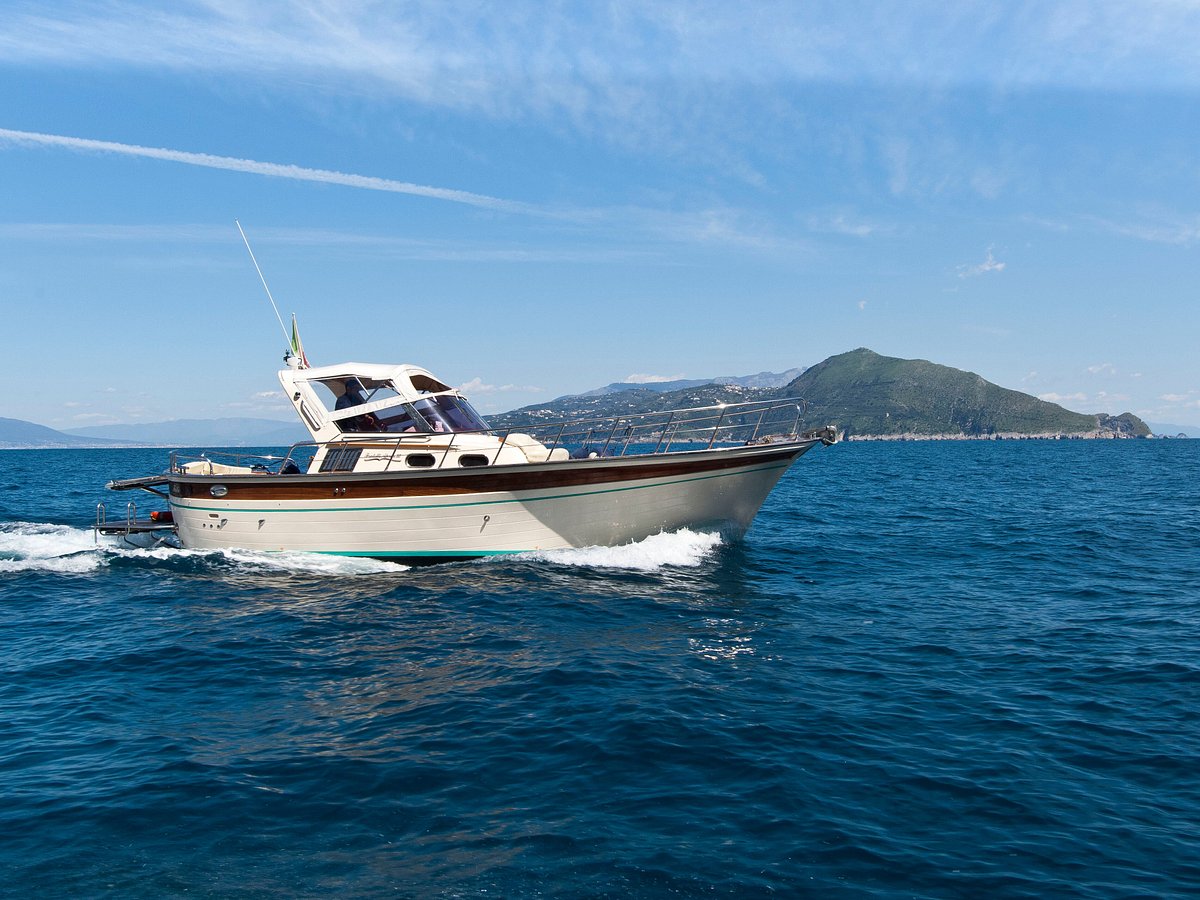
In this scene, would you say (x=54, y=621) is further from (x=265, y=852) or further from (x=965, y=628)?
(x=965, y=628)

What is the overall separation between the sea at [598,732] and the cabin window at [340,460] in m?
2.26

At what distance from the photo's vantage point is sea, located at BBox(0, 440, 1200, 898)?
527cm

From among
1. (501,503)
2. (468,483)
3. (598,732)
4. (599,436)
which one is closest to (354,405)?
(468,483)

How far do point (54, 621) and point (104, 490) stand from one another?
35839mm

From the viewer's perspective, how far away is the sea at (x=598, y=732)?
17.3 ft

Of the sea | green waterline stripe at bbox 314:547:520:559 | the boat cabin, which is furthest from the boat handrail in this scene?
the sea

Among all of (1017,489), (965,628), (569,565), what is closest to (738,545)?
(569,565)

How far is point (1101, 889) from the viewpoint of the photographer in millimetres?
5047

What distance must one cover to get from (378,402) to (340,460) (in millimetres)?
1583

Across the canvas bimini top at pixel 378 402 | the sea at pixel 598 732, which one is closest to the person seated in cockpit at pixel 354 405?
the canvas bimini top at pixel 378 402

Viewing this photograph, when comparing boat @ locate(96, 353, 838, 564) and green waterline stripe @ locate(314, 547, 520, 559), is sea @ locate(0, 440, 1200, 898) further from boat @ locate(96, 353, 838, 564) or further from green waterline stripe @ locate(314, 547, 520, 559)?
boat @ locate(96, 353, 838, 564)

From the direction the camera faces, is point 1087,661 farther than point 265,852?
Yes

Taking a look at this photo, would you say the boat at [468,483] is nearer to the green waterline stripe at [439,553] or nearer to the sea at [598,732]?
the green waterline stripe at [439,553]

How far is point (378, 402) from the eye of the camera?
666 inches
